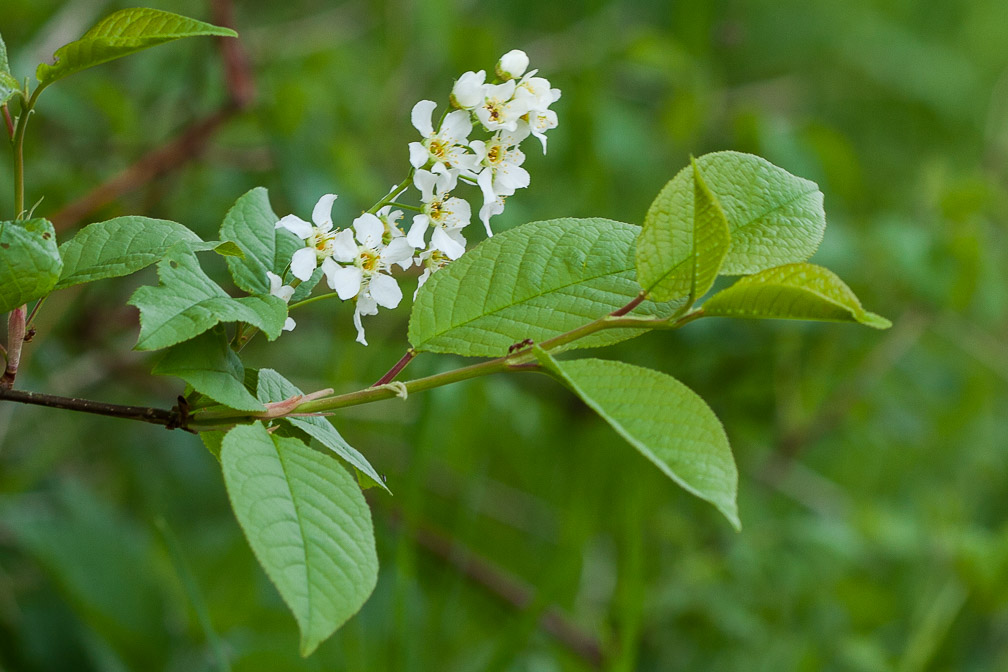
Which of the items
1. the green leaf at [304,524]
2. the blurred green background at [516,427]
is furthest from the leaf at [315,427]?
the blurred green background at [516,427]

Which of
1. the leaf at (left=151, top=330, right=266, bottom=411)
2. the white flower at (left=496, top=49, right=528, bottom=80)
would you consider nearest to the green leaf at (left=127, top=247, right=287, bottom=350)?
the leaf at (left=151, top=330, right=266, bottom=411)

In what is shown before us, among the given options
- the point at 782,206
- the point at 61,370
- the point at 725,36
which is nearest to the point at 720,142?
the point at 725,36

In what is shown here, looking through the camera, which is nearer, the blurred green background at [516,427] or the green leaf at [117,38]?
the green leaf at [117,38]

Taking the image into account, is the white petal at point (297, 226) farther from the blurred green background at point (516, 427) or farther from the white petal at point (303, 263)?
the blurred green background at point (516, 427)

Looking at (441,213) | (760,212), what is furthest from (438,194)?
(760,212)

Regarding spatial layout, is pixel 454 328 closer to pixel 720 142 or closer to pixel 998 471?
pixel 720 142
